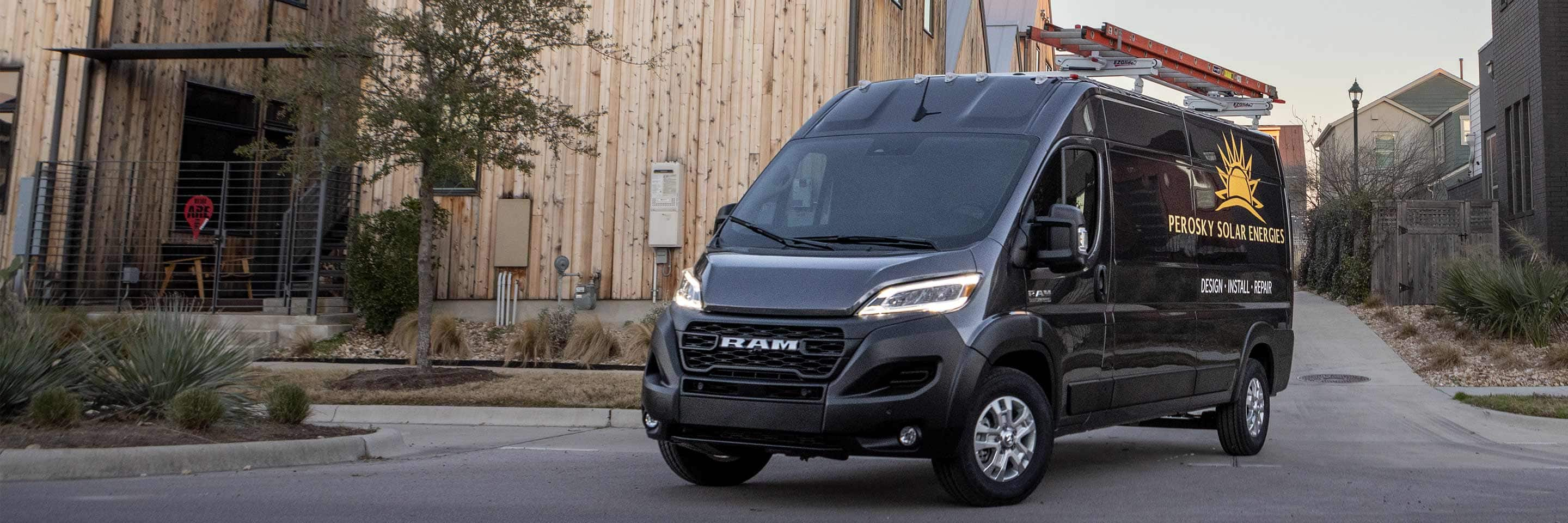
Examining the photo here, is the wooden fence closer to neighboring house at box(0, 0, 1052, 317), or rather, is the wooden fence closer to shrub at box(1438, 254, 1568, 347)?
shrub at box(1438, 254, 1568, 347)

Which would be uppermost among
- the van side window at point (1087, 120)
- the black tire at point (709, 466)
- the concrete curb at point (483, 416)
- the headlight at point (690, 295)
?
the van side window at point (1087, 120)

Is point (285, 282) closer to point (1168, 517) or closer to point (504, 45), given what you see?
point (504, 45)

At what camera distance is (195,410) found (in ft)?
27.1

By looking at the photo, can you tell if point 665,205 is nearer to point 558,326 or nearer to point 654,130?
point 654,130

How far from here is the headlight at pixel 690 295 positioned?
6.55 metres

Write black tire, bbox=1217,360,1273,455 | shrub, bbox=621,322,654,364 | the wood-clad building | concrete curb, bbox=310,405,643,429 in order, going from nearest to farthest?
black tire, bbox=1217,360,1273,455, concrete curb, bbox=310,405,643,429, shrub, bbox=621,322,654,364, the wood-clad building

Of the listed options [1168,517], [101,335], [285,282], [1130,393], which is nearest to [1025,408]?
[1168,517]

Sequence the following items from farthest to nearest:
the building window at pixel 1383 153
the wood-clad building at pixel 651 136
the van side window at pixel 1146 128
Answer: the building window at pixel 1383 153 < the wood-clad building at pixel 651 136 < the van side window at pixel 1146 128

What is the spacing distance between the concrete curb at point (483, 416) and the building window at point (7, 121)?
1075cm

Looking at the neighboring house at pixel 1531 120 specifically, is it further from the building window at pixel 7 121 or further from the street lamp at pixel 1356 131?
the building window at pixel 7 121

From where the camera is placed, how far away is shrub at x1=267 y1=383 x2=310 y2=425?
909 cm

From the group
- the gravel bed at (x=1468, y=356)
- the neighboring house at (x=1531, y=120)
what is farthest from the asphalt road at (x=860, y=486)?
the neighboring house at (x=1531, y=120)

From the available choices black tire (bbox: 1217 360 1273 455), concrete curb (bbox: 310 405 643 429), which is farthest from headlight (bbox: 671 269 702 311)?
concrete curb (bbox: 310 405 643 429)

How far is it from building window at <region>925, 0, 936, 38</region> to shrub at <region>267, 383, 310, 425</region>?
1737 centimetres
